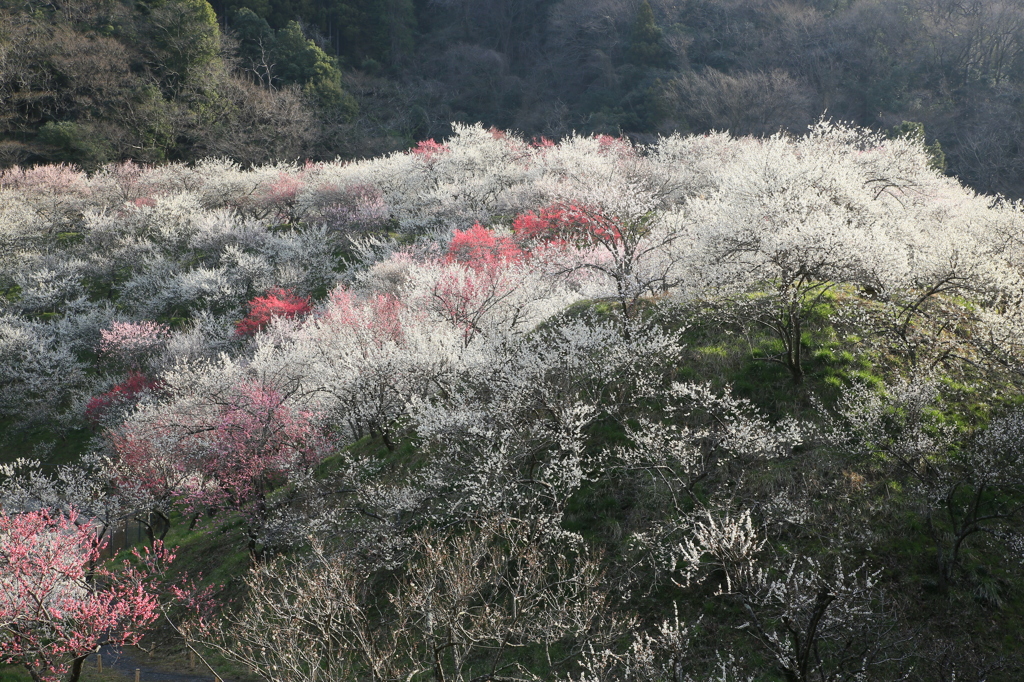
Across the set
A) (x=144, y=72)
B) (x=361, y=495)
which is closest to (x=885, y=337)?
(x=361, y=495)

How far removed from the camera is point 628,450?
525 inches

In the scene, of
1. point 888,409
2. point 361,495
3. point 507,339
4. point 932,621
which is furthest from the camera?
point 507,339

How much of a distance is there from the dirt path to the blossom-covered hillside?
2.90 ft

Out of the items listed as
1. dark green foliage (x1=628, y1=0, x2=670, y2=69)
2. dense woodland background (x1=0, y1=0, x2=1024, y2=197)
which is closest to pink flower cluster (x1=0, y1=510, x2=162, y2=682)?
dense woodland background (x1=0, y1=0, x2=1024, y2=197)

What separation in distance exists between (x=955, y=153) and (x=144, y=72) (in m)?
58.6

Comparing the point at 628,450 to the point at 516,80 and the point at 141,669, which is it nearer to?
the point at 141,669

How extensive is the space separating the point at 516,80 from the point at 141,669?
2315 inches

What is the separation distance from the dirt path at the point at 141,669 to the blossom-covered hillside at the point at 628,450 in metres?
0.88

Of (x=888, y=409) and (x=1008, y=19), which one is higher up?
(x=1008, y=19)

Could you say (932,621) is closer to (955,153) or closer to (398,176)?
(398,176)

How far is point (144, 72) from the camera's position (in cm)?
5003

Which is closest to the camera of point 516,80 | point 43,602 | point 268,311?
point 43,602

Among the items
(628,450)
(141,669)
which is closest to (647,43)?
(628,450)

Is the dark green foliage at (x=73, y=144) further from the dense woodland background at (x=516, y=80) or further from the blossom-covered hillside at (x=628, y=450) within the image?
the blossom-covered hillside at (x=628, y=450)
